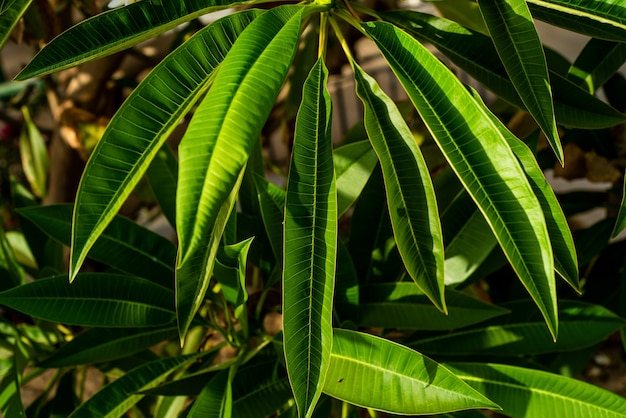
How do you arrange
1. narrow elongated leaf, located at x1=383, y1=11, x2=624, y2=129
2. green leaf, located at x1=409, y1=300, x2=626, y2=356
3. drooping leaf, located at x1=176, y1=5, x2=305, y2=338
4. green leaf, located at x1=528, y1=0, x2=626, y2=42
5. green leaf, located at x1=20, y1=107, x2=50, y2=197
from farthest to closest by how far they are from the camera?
green leaf, located at x1=20, y1=107, x2=50, y2=197
green leaf, located at x1=409, y1=300, x2=626, y2=356
narrow elongated leaf, located at x1=383, y1=11, x2=624, y2=129
green leaf, located at x1=528, y1=0, x2=626, y2=42
drooping leaf, located at x1=176, y1=5, x2=305, y2=338

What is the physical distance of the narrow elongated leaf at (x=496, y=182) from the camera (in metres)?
0.41

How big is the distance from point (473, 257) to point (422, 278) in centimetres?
22

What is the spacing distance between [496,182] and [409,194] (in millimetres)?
69

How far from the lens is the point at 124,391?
611 millimetres

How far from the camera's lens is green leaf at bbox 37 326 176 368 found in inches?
25.5

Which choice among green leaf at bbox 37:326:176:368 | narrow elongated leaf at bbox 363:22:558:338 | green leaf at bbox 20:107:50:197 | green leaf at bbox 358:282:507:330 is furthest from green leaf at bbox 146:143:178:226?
green leaf at bbox 20:107:50:197

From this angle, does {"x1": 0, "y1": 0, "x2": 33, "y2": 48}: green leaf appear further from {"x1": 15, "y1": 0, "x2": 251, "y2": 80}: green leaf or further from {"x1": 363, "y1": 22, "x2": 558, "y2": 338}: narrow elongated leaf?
{"x1": 363, "y1": 22, "x2": 558, "y2": 338}: narrow elongated leaf

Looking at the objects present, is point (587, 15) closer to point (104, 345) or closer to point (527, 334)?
point (527, 334)

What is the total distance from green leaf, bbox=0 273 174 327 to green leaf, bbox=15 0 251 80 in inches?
9.8

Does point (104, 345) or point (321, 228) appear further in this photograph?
point (104, 345)

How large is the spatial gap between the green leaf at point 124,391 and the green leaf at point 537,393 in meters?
0.31

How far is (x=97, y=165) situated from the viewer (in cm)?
37

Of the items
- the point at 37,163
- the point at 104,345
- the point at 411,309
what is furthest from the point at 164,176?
the point at 37,163

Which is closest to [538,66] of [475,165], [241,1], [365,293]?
[475,165]
